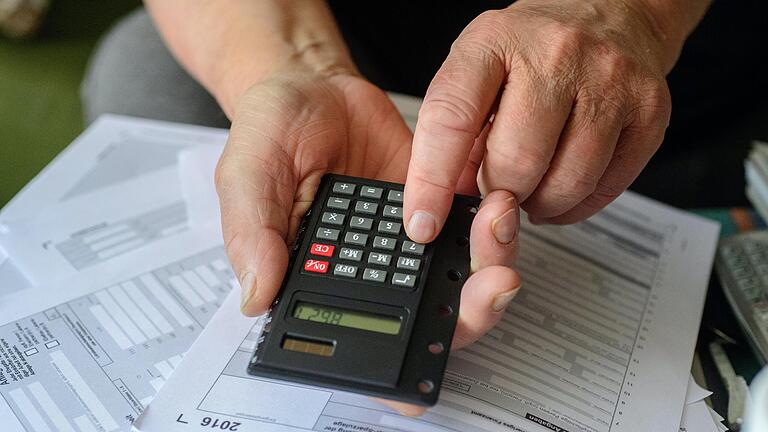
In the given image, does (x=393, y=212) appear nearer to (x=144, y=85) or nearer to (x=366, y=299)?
(x=366, y=299)

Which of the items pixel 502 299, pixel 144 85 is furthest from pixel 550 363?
pixel 144 85

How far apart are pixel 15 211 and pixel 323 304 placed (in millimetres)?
331

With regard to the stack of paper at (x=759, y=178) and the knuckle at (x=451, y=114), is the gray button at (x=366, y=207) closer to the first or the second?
the knuckle at (x=451, y=114)

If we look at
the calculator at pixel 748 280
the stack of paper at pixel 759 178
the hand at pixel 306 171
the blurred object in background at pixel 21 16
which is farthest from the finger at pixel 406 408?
the blurred object in background at pixel 21 16

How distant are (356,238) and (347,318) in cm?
7

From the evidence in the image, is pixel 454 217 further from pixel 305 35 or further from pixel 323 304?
pixel 305 35

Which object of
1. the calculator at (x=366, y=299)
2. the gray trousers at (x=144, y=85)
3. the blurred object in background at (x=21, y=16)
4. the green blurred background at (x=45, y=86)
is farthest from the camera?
the blurred object in background at (x=21, y=16)

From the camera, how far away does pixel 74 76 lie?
131 cm

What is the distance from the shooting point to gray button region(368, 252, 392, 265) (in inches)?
19.4

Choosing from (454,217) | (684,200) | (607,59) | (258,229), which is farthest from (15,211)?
(684,200)

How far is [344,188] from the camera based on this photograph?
21.5 inches

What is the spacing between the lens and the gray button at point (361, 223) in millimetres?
520

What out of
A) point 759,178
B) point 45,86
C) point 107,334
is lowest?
point 107,334

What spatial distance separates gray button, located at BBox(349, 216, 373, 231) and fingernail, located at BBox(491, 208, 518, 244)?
89mm
